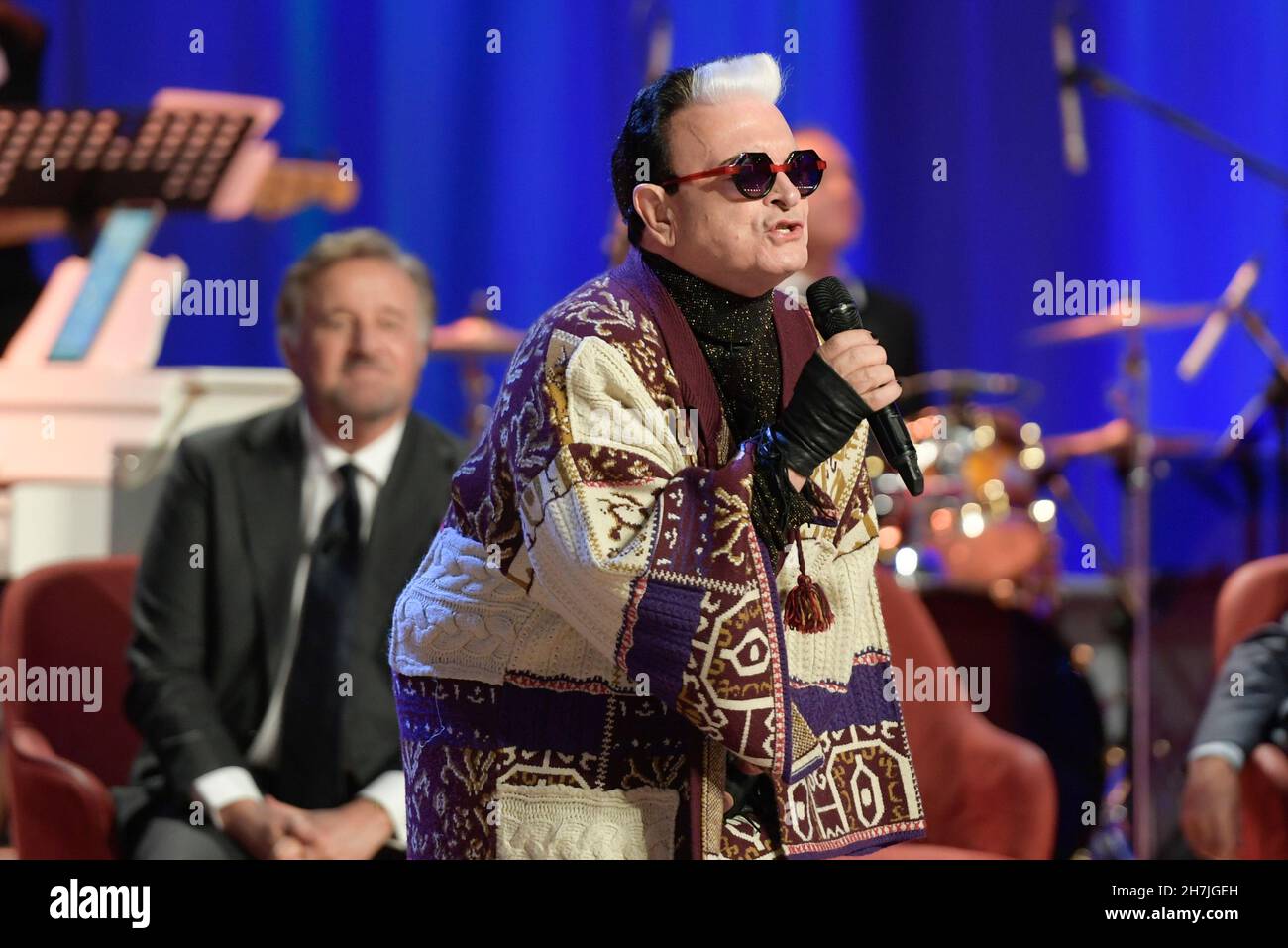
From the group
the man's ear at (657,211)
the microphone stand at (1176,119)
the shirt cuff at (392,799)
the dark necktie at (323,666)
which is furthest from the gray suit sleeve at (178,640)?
the microphone stand at (1176,119)

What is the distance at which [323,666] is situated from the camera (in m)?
3.05

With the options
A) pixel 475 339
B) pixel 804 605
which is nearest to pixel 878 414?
pixel 804 605

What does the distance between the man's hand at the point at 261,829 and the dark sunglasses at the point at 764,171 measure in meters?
1.55

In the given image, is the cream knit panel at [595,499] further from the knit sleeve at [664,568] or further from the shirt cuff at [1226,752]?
the shirt cuff at [1226,752]

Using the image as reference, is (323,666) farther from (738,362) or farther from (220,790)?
(738,362)

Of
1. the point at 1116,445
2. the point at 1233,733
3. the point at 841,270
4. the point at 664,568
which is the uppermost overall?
the point at 841,270

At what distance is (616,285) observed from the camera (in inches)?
73.2

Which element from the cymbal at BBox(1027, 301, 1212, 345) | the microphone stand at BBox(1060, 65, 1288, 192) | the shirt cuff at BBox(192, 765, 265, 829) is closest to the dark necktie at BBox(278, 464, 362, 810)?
the shirt cuff at BBox(192, 765, 265, 829)

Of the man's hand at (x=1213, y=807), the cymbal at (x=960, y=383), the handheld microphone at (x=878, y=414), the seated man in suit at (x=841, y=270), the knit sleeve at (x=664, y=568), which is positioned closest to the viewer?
the knit sleeve at (x=664, y=568)

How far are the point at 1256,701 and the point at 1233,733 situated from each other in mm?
78

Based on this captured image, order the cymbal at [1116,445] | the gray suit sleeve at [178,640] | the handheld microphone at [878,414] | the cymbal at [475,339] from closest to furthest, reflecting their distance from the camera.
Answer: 1. the handheld microphone at [878,414]
2. the gray suit sleeve at [178,640]
3. the cymbal at [475,339]
4. the cymbal at [1116,445]

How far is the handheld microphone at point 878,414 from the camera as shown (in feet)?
5.88

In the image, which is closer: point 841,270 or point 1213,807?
point 1213,807

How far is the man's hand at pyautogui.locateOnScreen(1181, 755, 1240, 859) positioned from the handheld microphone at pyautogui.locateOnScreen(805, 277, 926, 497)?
1568 millimetres
